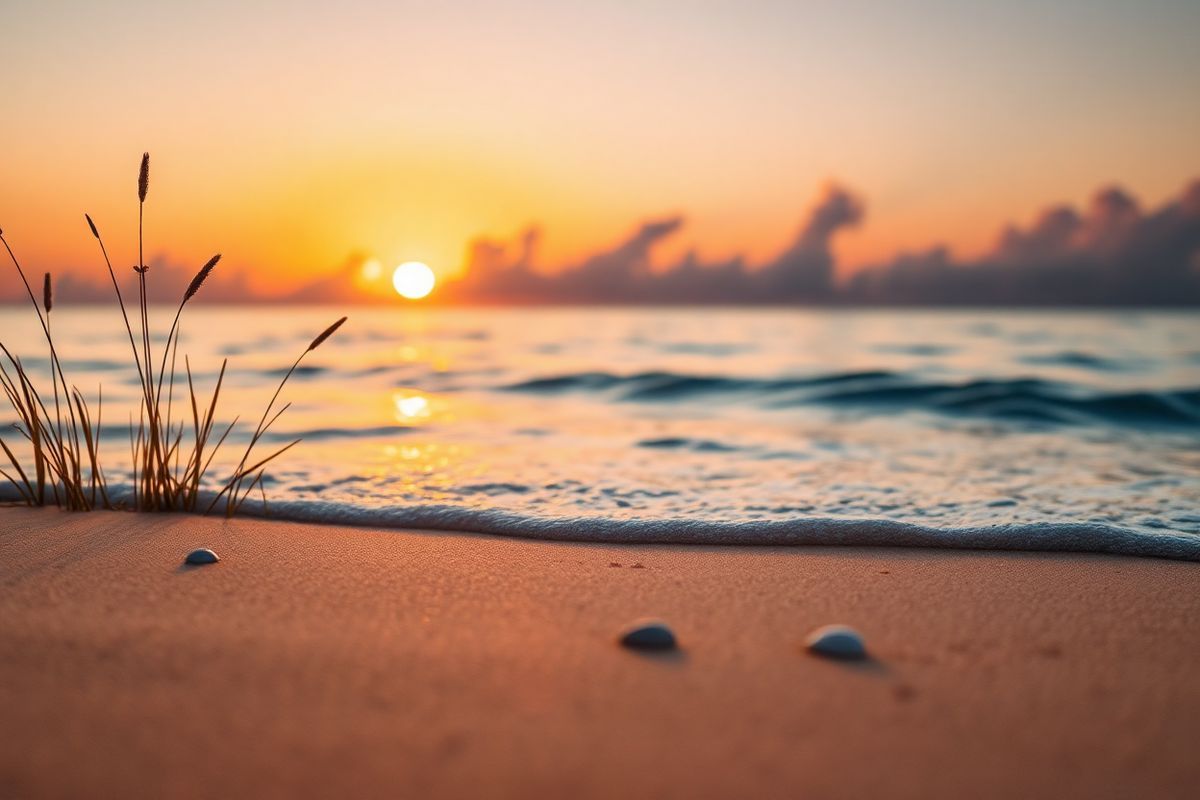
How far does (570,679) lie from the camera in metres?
1.75

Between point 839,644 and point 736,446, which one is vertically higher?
point 839,644

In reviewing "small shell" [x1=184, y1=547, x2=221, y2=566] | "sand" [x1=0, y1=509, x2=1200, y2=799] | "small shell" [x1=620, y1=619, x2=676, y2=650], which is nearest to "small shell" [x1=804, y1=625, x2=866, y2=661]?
"sand" [x1=0, y1=509, x2=1200, y2=799]

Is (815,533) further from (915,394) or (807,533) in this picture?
(915,394)

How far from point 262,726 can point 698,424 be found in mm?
6209

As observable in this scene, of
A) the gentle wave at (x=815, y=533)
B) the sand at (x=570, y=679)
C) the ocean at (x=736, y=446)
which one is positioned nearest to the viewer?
the sand at (x=570, y=679)

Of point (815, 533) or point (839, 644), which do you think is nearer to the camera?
point (839, 644)

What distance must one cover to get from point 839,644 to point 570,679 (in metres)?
0.59

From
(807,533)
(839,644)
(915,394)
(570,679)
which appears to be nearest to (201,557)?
(570,679)

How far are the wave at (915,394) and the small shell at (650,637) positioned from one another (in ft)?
23.7

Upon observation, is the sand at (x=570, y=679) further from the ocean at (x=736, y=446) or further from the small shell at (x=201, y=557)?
the ocean at (x=736, y=446)

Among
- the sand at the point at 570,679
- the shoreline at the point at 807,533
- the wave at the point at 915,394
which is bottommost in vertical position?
the wave at the point at 915,394

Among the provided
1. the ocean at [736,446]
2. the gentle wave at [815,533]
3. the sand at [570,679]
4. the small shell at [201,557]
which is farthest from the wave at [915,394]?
the small shell at [201,557]

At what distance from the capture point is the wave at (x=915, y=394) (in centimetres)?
838

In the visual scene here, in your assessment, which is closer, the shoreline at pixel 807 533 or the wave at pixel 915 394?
the shoreline at pixel 807 533
